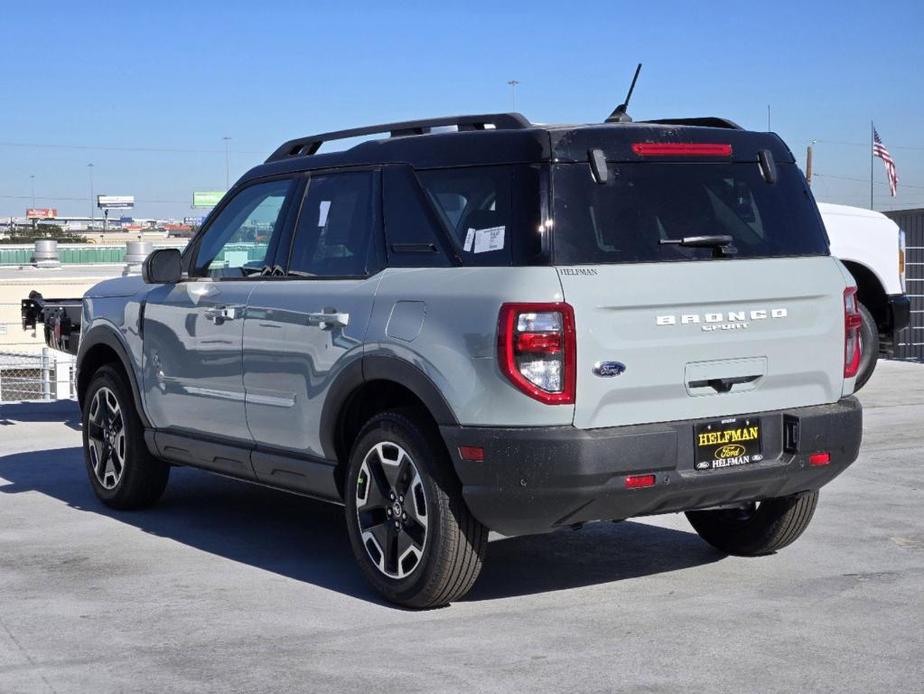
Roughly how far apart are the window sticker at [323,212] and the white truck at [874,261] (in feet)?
24.1

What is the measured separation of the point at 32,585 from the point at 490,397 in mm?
2523

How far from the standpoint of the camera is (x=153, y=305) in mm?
7902

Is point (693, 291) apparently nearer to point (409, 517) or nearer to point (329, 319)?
point (409, 517)

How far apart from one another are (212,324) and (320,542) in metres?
1.29

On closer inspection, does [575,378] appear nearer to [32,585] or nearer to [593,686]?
[593,686]

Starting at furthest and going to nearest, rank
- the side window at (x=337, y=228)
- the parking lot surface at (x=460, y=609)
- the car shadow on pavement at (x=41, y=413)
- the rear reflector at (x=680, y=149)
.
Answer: the car shadow on pavement at (x=41, y=413) → the side window at (x=337, y=228) → the rear reflector at (x=680, y=149) → the parking lot surface at (x=460, y=609)

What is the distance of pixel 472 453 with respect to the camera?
18.2ft

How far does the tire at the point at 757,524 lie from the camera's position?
22.0 ft

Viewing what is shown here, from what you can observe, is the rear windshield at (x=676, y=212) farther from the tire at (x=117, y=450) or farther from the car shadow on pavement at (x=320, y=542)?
the tire at (x=117, y=450)

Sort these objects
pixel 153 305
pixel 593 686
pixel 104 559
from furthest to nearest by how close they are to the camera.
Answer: pixel 153 305, pixel 104 559, pixel 593 686

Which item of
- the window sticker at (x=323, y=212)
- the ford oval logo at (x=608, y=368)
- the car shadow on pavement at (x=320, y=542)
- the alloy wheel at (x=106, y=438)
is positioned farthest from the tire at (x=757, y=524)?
the alloy wheel at (x=106, y=438)

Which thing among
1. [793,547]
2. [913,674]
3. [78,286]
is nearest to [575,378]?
[913,674]

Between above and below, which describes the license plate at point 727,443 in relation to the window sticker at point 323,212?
below

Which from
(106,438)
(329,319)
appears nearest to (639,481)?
(329,319)
